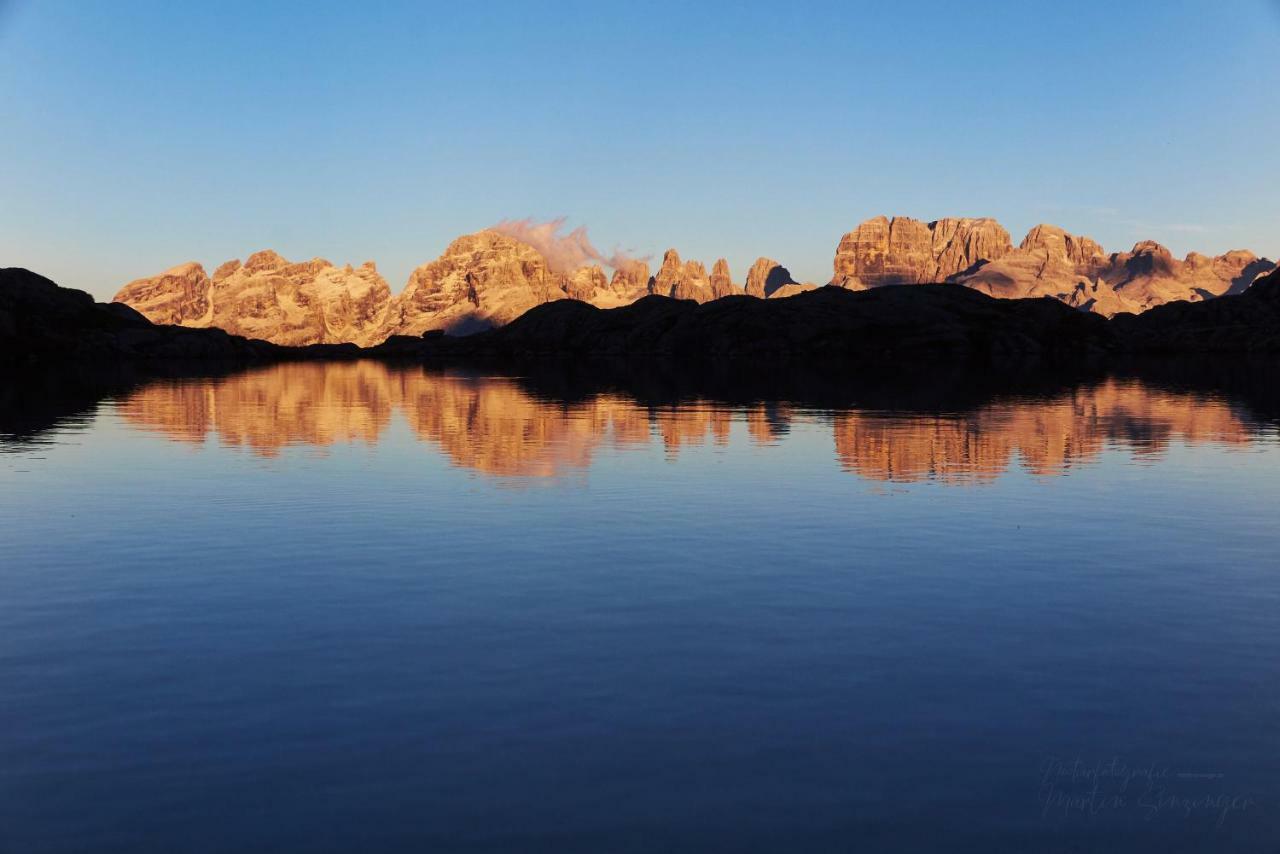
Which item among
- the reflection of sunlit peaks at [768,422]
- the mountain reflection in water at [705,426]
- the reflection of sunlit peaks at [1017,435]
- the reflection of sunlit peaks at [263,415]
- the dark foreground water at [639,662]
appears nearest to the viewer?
the dark foreground water at [639,662]

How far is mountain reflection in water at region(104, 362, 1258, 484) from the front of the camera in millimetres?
58188

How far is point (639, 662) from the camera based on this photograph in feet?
69.4

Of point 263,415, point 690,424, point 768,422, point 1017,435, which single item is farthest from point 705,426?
point 263,415

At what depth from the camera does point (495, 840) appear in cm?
1370

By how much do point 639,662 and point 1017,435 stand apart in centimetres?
5671

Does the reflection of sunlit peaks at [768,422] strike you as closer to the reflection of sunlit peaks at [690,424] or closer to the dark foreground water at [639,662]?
the reflection of sunlit peaks at [690,424]

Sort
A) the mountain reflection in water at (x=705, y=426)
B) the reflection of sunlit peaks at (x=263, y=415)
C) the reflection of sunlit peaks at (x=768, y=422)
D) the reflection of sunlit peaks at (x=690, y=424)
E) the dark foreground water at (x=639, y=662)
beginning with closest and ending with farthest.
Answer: the dark foreground water at (x=639, y=662), the mountain reflection in water at (x=705, y=426), the reflection of sunlit peaks at (x=690, y=424), the reflection of sunlit peaks at (x=768, y=422), the reflection of sunlit peaks at (x=263, y=415)

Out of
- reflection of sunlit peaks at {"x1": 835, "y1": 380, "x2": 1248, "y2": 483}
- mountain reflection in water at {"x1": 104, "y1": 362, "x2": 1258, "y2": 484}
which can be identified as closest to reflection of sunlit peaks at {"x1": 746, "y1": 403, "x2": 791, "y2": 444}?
mountain reflection in water at {"x1": 104, "y1": 362, "x2": 1258, "y2": 484}

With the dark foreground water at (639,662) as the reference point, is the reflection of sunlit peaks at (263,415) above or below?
above

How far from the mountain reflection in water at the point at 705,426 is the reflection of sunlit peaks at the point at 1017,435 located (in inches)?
4.7

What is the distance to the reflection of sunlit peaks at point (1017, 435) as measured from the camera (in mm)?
54406

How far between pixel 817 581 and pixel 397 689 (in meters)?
12.7

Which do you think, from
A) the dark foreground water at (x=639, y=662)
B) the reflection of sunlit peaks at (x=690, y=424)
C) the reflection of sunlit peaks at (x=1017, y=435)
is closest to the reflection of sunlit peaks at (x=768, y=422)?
the reflection of sunlit peaks at (x=690, y=424)

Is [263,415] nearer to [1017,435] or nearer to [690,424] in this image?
[690,424]
